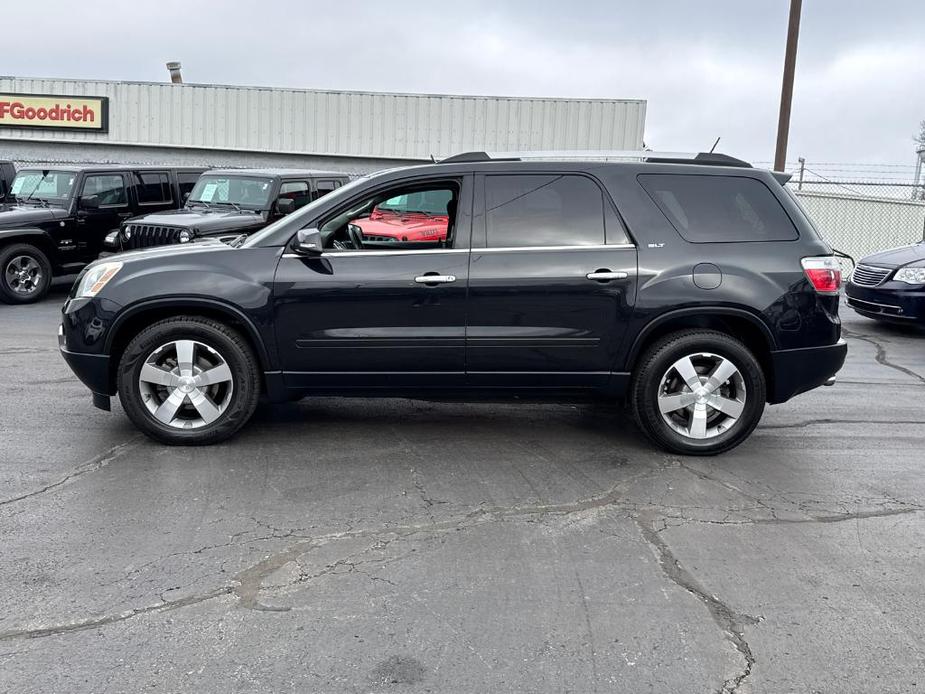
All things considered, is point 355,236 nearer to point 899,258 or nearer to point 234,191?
point 234,191

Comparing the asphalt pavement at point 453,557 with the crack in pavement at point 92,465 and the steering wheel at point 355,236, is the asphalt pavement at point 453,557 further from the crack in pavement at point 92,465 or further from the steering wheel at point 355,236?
the steering wheel at point 355,236

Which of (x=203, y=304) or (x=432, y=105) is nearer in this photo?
(x=203, y=304)

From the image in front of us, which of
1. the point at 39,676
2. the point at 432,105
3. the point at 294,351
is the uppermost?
the point at 432,105

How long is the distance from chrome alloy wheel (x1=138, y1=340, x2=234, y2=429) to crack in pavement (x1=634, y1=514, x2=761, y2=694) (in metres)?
2.71

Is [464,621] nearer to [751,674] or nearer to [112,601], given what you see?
[751,674]

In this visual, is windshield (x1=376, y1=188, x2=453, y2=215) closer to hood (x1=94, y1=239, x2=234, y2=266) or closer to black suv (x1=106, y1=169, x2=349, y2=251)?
hood (x1=94, y1=239, x2=234, y2=266)

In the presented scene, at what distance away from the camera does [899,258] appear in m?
11.3

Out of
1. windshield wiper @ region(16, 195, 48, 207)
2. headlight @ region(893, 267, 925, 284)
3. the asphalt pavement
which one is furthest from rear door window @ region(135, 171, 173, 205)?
headlight @ region(893, 267, 925, 284)

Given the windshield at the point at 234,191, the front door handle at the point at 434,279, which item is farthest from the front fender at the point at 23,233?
the front door handle at the point at 434,279

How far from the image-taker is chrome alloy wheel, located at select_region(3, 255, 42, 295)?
39.4ft

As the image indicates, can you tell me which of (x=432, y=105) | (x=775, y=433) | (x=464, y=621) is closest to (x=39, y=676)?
(x=464, y=621)

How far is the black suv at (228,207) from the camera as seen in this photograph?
37.5 feet

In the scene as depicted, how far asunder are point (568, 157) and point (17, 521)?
385 centimetres

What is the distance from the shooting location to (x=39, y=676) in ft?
10.2
